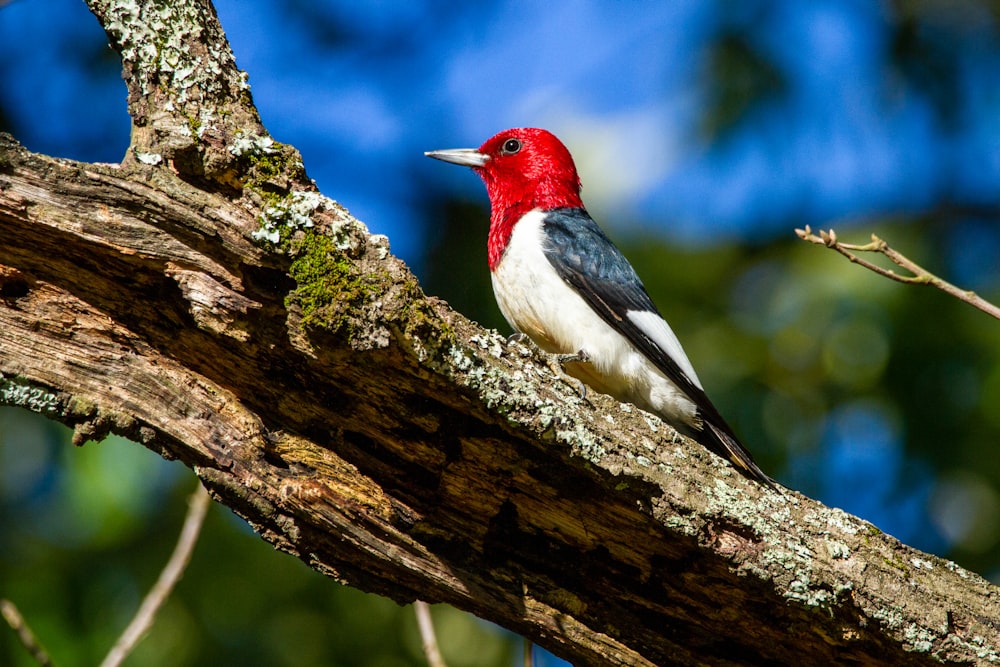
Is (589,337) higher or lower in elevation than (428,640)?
higher

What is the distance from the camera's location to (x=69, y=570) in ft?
11.2

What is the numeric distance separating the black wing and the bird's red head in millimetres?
454

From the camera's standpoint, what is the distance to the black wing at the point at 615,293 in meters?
3.33

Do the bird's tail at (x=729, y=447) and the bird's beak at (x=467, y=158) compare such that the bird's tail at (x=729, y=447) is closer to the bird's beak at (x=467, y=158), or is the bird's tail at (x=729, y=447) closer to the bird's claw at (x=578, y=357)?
the bird's claw at (x=578, y=357)

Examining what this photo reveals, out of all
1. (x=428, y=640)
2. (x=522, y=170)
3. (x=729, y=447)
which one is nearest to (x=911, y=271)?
(x=729, y=447)

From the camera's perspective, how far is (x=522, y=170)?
466 cm

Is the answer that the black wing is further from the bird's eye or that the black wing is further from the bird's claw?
the bird's eye

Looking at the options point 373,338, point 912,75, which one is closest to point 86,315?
point 373,338

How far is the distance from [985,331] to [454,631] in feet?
8.91

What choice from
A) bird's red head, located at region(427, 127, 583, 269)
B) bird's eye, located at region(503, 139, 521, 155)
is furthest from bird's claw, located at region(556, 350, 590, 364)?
bird's eye, located at region(503, 139, 521, 155)

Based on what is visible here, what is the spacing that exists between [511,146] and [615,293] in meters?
1.44

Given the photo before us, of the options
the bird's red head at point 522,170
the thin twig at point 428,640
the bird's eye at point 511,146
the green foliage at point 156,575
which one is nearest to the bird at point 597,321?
the bird's red head at point 522,170

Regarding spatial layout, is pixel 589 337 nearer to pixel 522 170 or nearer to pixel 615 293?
pixel 615 293

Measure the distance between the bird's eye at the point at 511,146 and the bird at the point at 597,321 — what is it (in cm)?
83
